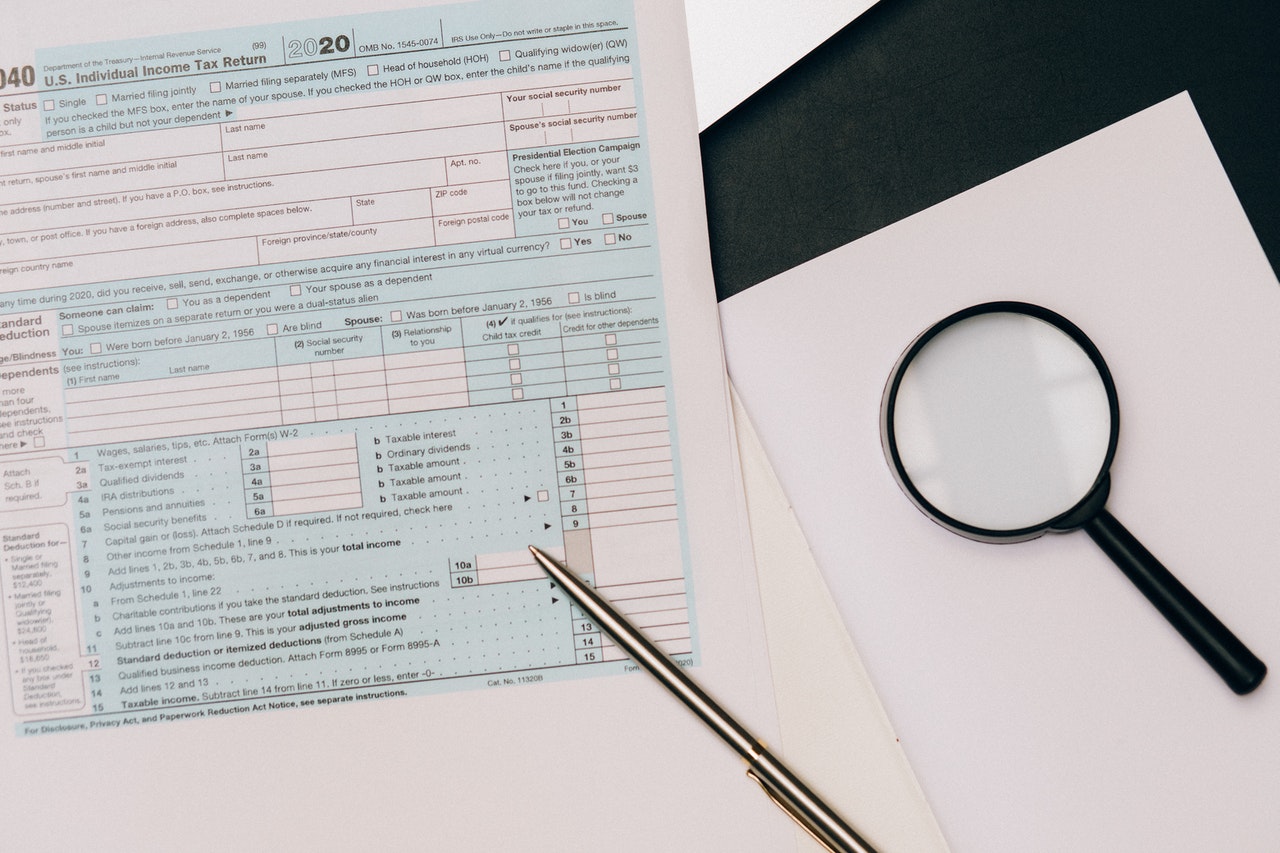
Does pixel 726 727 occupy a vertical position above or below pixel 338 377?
below

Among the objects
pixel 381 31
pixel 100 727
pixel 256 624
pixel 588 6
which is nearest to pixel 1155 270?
pixel 588 6

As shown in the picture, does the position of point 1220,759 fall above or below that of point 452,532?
below

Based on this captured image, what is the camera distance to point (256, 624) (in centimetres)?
52

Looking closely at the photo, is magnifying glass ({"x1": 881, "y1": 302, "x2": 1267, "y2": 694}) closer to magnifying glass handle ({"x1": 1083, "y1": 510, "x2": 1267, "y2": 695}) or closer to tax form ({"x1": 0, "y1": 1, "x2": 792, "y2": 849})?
magnifying glass handle ({"x1": 1083, "y1": 510, "x2": 1267, "y2": 695})

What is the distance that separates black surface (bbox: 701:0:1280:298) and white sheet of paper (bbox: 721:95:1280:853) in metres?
0.02

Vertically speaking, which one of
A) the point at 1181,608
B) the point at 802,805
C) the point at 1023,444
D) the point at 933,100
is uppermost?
the point at 933,100

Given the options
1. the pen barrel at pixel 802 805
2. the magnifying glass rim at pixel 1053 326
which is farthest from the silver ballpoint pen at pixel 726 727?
the magnifying glass rim at pixel 1053 326

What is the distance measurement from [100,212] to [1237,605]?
32.5 inches

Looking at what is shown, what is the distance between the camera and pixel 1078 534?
488mm

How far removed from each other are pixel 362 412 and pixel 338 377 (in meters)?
0.03

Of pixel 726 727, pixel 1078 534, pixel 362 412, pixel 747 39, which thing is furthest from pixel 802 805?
pixel 747 39

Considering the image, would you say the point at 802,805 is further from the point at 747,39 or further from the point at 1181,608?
the point at 747,39

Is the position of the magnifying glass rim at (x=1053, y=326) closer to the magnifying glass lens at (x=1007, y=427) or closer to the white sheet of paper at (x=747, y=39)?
the magnifying glass lens at (x=1007, y=427)

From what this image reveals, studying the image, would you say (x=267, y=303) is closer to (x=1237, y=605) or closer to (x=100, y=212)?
(x=100, y=212)
